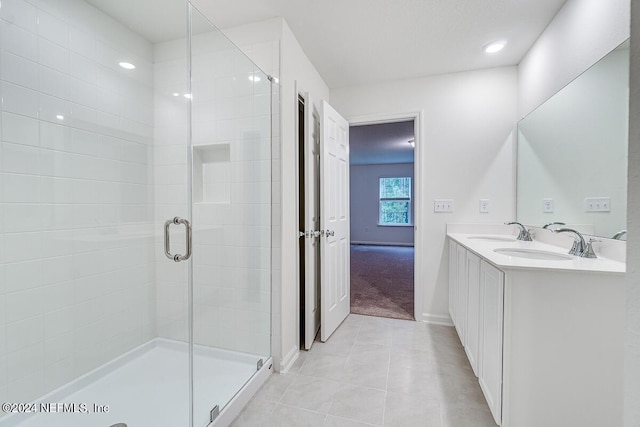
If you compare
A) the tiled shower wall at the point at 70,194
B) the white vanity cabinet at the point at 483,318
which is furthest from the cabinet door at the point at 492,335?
the tiled shower wall at the point at 70,194

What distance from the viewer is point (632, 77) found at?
0.49 meters

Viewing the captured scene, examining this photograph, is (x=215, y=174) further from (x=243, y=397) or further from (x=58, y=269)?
(x=243, y=397)

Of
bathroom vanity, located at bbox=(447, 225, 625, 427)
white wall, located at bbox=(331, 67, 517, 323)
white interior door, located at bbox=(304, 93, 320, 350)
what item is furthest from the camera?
white wall, located at bbox=(331, 67, 517, 323)

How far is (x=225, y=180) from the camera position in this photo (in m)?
2.06

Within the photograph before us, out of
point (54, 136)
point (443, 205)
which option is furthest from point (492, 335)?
point (54, 136)

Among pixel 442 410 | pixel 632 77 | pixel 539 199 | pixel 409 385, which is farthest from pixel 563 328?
pixel 539 199

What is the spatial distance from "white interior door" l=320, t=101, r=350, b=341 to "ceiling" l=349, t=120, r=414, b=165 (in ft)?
5.14

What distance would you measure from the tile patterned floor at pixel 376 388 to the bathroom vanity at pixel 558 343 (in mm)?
351

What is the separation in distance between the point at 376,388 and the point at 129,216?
2.06 meters

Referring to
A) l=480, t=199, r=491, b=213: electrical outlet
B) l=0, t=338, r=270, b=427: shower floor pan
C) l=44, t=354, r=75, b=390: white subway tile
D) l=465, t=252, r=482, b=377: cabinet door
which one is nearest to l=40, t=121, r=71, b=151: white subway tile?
l=44, t=354, r=75, b=390: white subway tile

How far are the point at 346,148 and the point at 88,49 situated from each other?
210cm

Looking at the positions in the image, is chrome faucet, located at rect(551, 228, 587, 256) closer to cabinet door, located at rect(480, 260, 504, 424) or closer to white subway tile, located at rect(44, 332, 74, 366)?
cabinet door, located at rect(480, 260, 504, 424)

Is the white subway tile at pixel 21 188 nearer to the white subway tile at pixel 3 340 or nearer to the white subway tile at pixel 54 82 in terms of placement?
the white subway tile at pixel 54 82

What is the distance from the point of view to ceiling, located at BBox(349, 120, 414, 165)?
4633 millimetres
